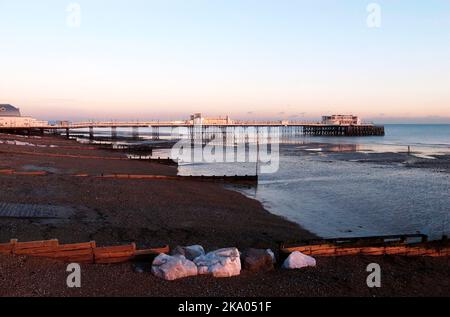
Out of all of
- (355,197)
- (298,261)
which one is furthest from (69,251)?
(355,197)

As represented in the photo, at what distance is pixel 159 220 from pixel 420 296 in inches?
344

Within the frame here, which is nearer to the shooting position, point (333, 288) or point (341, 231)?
point (333, 288)

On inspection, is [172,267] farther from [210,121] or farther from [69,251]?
[210,121]

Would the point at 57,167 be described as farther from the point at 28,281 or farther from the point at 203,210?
the point at 28,281

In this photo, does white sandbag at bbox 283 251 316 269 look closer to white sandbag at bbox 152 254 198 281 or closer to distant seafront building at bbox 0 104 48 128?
white sandbag at bbox 152 254 198 281

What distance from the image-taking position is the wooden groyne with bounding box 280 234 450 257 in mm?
9891

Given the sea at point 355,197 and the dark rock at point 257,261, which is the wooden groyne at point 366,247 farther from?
the sea at point 355,197

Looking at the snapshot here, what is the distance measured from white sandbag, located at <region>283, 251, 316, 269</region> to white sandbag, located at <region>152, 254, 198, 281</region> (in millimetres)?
2115

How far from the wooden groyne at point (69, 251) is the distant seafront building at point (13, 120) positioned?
68.8 meters

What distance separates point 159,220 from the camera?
14.2 m

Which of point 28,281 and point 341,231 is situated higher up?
point 28,281

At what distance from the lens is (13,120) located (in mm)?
75500
